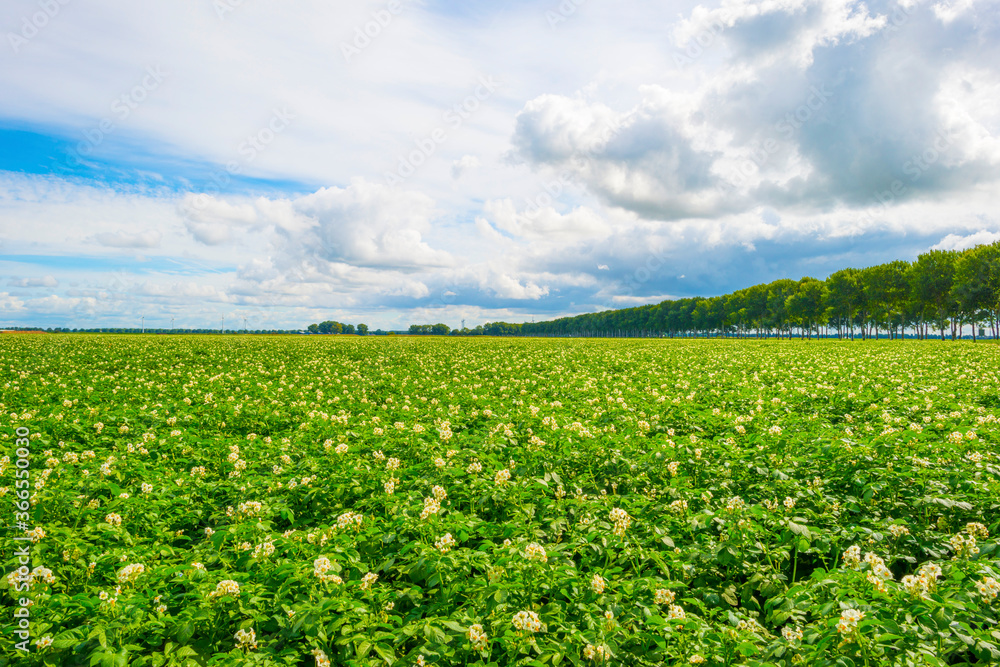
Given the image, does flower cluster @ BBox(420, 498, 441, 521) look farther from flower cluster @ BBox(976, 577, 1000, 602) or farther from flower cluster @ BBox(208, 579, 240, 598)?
flower cluster @ BBox(976, 577, 1000, 602)

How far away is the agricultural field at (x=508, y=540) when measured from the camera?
12.0ft

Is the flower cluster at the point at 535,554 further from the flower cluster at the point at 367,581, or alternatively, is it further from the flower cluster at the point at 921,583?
the flower cluster at the point at 921,583

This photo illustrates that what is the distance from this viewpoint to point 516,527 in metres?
5.42

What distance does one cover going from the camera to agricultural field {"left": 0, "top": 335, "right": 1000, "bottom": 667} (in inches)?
144

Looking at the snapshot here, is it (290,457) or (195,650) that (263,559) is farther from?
(290,457)

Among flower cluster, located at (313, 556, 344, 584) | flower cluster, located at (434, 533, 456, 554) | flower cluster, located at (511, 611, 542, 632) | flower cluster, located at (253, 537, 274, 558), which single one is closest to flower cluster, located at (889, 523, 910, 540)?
flower cluster, located at (511, 611, 542, 632)

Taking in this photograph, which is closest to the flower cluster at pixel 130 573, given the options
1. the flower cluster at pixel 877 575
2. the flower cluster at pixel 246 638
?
the flower cluster at pixel 246 638

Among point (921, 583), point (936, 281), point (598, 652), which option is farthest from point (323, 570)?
point (936, 281)

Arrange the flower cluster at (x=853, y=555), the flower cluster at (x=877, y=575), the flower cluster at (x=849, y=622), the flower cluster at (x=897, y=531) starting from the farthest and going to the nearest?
the flower cluster at (x=897, y=531) → the flower cluster at (x=853, y=555) → the flower cluster at (x=877, y=575) → the flower cluster at (x=849, y=622)

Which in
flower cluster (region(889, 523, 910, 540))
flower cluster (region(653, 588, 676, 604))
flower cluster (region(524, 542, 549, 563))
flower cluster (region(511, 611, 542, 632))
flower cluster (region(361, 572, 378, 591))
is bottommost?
flower cluster (region(653, 588, 676, 604))

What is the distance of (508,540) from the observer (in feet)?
15.8

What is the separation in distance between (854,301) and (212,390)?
10831 centimetres

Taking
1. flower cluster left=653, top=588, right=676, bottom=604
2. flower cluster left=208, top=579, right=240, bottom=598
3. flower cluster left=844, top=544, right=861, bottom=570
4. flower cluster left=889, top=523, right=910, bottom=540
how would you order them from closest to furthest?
flower cluster left=208, top=579, right=240, bottom=598, flower cluster left=653, top=588, right=676, bottom=604, flower cluster left=844, top=544, right=861, bottom=570, flower cluster left=889, top=523, right=910, bottom=540

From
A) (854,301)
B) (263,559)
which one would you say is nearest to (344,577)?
(263,559)
